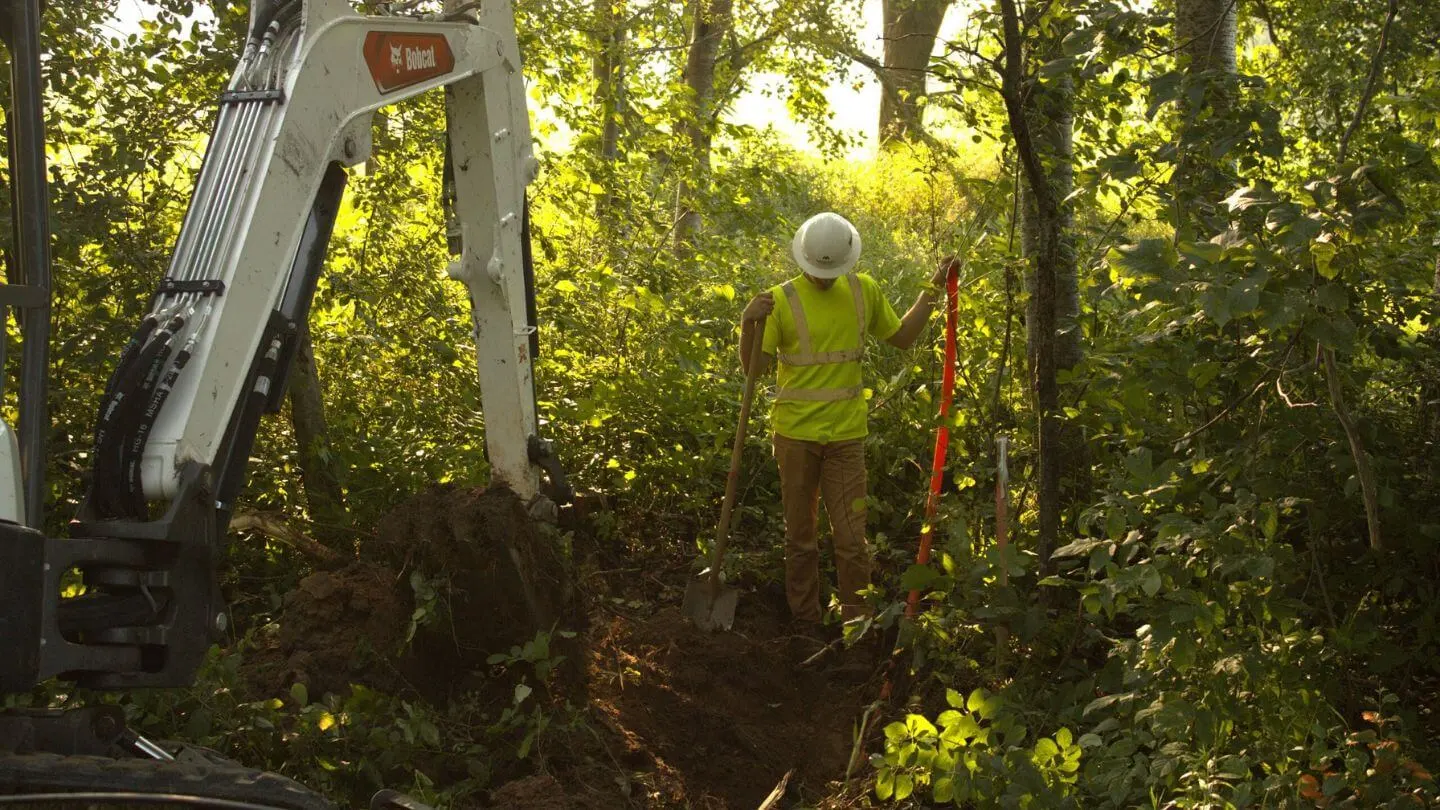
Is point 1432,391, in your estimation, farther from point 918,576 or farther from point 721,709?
point 721,709

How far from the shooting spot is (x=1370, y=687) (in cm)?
462

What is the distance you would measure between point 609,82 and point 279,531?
405 cm

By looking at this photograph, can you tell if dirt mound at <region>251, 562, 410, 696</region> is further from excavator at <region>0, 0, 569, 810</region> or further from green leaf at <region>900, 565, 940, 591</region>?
green leaf at <region>900, 565, 940, 591</region>

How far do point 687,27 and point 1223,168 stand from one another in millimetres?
8815

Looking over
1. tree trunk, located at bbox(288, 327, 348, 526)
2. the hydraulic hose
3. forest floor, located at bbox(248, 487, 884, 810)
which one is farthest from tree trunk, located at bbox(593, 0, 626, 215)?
the hydraulic hose

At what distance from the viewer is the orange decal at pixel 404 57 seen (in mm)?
4467

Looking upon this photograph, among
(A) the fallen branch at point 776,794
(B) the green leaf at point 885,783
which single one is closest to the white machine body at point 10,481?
(B) the green leaf at point 885,783

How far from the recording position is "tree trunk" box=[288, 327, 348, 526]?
7.20 metres

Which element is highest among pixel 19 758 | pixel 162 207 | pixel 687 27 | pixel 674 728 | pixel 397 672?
pixel 687 27

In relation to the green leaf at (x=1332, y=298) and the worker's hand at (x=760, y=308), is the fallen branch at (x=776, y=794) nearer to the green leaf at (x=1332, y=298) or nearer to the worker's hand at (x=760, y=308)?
the worker's hand at (x=760, y=308)

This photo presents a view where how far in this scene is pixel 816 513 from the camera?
270 inches

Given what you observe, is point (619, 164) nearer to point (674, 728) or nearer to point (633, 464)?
point (633, 464)

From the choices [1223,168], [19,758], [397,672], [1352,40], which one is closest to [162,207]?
[397,672]

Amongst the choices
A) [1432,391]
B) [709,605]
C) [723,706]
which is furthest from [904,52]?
[723,706]
